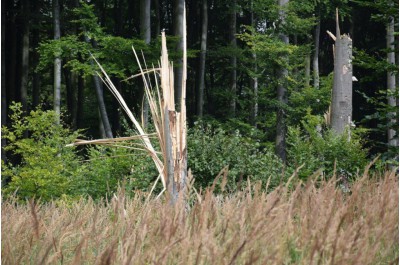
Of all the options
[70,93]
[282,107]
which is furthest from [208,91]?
[282,107]

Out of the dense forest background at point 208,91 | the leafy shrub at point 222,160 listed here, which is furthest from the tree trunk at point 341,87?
the leafy shrub at point 222,160

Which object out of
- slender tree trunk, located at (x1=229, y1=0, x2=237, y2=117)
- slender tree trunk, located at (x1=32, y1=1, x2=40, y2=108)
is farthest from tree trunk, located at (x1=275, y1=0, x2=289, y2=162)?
slender tree trunk, located at (x1=32, y1=1, x2=40, y2=108)

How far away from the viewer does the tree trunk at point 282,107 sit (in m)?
19.6

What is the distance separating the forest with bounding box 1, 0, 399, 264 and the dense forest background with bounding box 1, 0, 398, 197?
0.20ft

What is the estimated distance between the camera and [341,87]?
1451cm

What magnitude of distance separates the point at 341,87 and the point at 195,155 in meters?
4.19

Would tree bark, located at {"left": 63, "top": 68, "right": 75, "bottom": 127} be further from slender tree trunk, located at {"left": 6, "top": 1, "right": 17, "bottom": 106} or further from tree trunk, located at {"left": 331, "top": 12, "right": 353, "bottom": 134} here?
tree trunk, located at {"left": 331, "top": 12, "right": 353, "bottom": 134}

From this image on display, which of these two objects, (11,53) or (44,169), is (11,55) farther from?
(44,169)

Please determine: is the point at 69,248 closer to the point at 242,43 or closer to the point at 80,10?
the point at 80,10

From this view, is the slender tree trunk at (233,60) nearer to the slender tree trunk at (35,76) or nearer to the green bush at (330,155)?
the slender tree trunk at (35,76)

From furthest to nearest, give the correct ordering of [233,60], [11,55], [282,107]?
[233,60] < [11,55] < [282,107]

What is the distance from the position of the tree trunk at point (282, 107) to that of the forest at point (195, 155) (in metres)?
0.04

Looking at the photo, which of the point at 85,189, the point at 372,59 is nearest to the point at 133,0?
the point at 85,189

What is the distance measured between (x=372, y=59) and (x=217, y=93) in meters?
17.1
